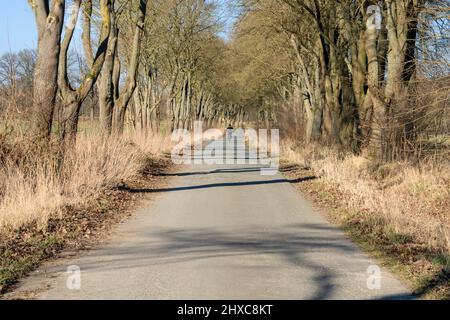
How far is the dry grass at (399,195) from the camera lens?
29.4 ft

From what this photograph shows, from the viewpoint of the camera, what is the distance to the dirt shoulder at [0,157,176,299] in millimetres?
6801

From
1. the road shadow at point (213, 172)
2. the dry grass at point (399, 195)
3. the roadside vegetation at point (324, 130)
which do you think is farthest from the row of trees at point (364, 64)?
the road shadow at point (213, 172)

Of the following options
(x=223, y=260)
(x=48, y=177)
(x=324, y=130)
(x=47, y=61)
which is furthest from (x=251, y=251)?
(x=324, y=130)

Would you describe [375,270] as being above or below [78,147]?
below

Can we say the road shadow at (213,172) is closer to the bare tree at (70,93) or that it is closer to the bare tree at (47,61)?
the bare tree at (70,93)

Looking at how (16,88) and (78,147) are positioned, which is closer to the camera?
(16,88)

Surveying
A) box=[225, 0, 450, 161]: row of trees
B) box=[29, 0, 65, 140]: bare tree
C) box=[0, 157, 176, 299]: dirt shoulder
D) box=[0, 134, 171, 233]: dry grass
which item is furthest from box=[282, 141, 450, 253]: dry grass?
box=[29, 0, 65, 140]: bare tree

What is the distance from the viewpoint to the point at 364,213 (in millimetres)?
10445

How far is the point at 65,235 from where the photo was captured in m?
8.57

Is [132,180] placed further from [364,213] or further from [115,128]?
[364,213]

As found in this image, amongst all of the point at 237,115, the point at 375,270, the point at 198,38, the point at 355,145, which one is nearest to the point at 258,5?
the point at 355,145

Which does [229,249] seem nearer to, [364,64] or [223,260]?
[223,260]

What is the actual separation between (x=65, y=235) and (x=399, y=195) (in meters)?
7.44

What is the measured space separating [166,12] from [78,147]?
21.9m
